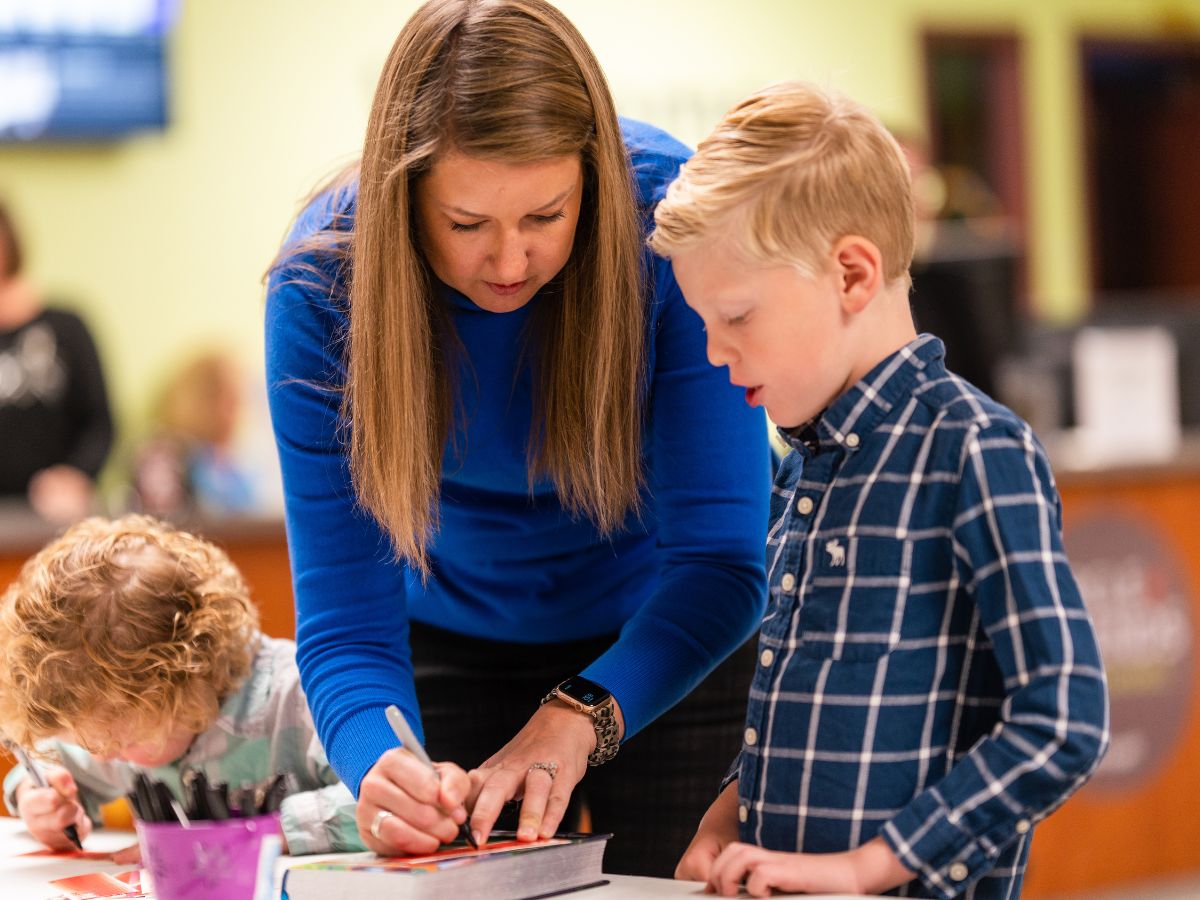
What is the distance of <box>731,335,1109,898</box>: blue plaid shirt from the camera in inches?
41.7

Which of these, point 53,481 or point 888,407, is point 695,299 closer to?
point 888,407

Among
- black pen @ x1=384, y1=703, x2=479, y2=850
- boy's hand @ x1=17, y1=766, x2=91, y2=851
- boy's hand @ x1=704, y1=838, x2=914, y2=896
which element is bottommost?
boy's hand @ x1=17, y1=766, x2=91, y2=851

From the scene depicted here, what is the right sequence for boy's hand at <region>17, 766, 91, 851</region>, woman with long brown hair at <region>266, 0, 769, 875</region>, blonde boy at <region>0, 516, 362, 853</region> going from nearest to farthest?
1. woman with long brown hair at <region>266, 0, 769, 875</region>
2. blonde boy at <region>0, 516, 362, 853</region>
3. boy's hand at <region>17, 766, 91, 851</region>

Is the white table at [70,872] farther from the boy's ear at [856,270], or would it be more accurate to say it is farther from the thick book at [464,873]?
the boy's ear at [856,270]

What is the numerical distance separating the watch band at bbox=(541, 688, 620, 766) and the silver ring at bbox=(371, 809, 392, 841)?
19 centimetres

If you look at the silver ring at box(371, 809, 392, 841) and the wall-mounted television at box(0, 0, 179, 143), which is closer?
the silver ring at box(371, 809, 392, 841)

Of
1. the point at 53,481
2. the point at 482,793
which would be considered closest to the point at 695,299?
the point at 482,793

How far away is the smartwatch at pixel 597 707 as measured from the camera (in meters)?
1.32

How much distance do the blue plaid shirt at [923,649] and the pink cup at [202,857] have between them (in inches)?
14.7

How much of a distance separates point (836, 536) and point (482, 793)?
13.0 inches

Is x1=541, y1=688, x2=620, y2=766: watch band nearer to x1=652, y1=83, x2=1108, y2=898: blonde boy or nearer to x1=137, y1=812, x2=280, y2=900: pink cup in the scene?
x1=652, y1=83, x2=1108, y2=898: blonde boy

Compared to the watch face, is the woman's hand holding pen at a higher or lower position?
lower

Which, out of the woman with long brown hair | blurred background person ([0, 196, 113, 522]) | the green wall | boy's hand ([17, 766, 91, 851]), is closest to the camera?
the woman with long brown hair

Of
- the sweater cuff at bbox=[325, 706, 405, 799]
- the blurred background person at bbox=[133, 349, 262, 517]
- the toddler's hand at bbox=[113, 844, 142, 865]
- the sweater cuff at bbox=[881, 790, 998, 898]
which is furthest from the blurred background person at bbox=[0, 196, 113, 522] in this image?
the sweater cuff at bbox=[881, 790, 998, 898]
